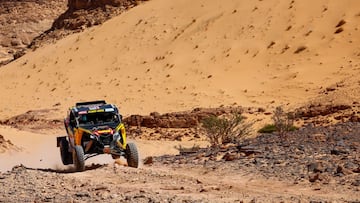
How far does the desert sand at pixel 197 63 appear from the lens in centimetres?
3090

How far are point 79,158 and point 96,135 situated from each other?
65 cm

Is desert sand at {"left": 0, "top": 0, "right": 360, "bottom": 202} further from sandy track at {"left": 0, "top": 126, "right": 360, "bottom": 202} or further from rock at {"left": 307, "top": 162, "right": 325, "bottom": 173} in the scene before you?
rock at {"left": 307, "top": 162, "right": 325, "bottom": 173}

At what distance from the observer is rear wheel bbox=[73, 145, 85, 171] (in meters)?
14.0

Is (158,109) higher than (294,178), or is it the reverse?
(158,109)

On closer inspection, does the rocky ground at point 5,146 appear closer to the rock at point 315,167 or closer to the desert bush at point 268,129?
the desert bush at point 268,129

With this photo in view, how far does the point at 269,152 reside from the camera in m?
14.9

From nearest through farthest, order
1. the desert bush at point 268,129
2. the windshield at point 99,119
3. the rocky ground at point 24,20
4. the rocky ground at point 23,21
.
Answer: the windshield at point 99,119, the desert bush at point 268,129, the rocky ground at point 23,21, the rocky ground at point 24,20

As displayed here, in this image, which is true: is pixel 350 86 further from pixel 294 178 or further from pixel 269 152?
pixel 294 178

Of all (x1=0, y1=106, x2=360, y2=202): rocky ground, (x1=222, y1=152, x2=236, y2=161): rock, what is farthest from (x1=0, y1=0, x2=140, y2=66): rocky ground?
(x1=222, y1=152, x2=236, y2=161): rock

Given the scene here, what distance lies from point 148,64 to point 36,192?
28.6 meters

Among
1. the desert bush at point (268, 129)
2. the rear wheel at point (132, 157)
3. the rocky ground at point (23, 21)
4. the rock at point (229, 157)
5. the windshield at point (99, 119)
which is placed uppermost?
the rocky ground at point (23, 21)

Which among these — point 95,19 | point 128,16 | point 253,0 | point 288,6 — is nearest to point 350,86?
point 288,6

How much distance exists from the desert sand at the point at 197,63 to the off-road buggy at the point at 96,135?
19.0 ft

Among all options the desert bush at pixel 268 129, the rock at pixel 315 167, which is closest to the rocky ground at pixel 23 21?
the desert bush at pixel 268 129
